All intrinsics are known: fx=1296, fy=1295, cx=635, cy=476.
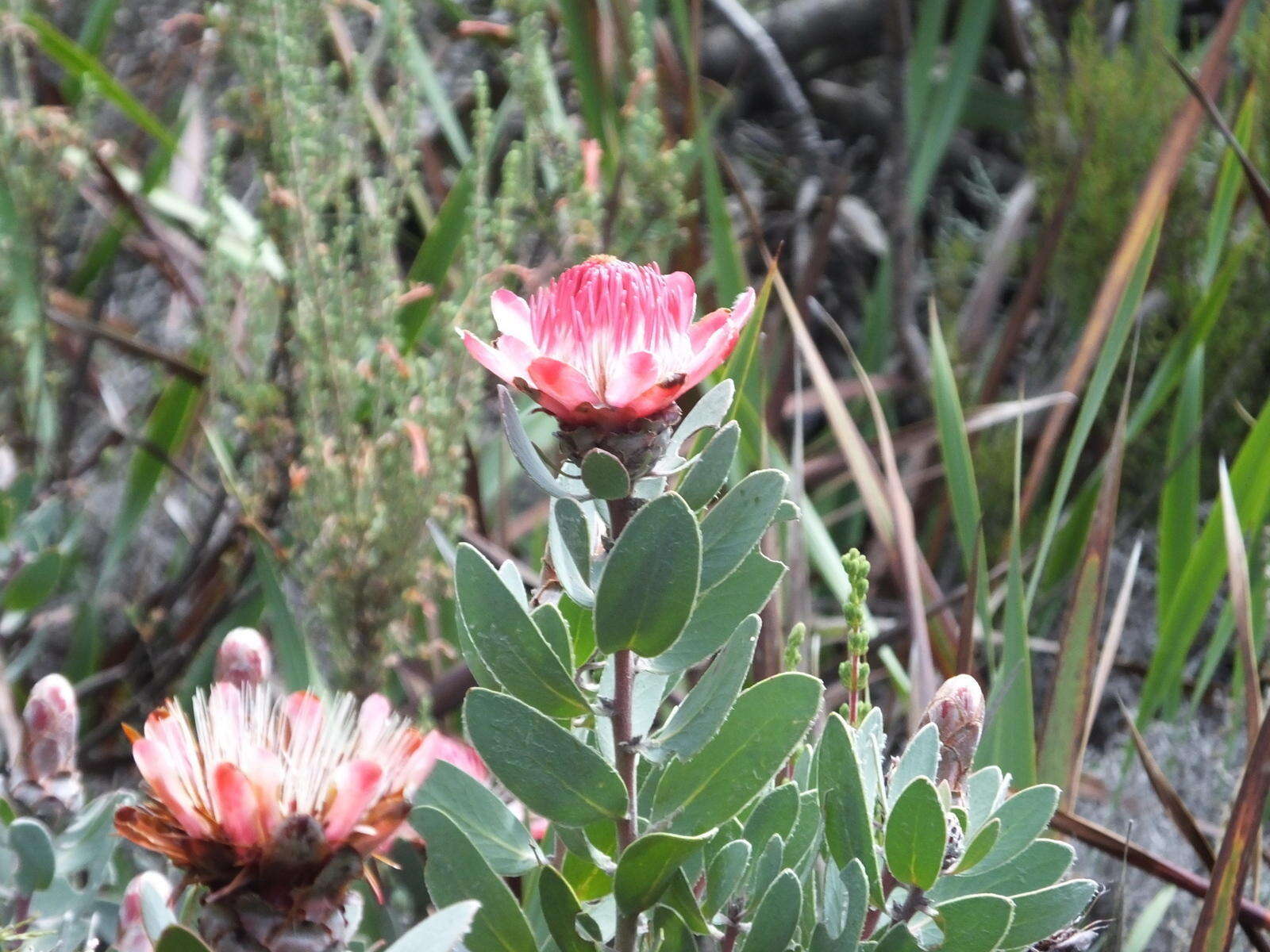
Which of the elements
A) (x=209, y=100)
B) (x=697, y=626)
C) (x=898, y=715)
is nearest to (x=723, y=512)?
(x=697, y=626)

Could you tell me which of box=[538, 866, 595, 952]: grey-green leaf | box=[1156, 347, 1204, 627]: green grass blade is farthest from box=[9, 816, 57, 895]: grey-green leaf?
box=[1156, 347, 1204, 627]: green grass blade

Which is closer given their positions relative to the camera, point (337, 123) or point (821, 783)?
point (821, 783)

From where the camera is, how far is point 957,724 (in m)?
0.56

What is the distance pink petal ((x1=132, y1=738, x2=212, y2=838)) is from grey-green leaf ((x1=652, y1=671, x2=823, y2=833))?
0.18 metres

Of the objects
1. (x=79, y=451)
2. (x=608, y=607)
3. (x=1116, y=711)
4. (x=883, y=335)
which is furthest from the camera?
(x=79, y=451)

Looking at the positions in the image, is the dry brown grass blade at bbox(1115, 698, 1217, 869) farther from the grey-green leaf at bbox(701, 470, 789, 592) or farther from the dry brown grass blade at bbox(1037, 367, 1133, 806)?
the grey-green leaf at bbox(701, 470, 789, 592)

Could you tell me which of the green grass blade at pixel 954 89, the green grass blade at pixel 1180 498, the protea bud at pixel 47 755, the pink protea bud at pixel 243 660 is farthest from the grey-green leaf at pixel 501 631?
the green grass blade at pixel 954 89

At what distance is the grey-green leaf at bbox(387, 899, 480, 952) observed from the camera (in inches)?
16.3

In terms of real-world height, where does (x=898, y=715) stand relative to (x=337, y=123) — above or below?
below

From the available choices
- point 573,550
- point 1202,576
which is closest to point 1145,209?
point 1202,576

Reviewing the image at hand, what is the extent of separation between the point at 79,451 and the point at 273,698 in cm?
101

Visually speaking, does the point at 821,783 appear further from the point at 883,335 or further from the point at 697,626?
the point at 883,335

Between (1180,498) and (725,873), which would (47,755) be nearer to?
(725,873)

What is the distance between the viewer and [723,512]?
0.49m
